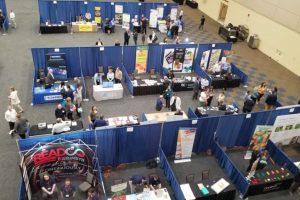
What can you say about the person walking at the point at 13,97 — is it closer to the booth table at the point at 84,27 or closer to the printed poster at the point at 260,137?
the printed poster at the point at 260,137

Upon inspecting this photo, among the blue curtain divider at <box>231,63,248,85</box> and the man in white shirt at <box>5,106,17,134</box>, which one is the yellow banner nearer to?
the blue curtain divider at <box>231,63,248,85</box>

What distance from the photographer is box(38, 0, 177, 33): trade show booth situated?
22656 millimetres

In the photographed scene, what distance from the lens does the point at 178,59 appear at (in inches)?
728

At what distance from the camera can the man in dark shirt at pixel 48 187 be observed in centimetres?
973

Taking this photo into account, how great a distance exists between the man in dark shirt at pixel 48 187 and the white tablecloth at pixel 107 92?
6102 millimetres

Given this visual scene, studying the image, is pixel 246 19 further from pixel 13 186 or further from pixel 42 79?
pixel 13 186

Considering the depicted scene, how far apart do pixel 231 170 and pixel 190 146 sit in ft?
5.94

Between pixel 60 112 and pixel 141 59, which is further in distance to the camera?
pixel 141 59

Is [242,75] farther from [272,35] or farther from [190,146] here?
[190,146]

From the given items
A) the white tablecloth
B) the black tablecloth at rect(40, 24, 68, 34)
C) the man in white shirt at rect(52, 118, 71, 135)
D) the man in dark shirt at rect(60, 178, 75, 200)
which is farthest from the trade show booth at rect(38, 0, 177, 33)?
the man in dark shirt at rect(60, 178, 75, 200)

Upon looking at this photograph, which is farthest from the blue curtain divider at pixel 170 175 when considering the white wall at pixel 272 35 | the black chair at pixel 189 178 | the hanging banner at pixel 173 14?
the hanging banner at pixel 173 14

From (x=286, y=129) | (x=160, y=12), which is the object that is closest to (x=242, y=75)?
(x=286, y=129)

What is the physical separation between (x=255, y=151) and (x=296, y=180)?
1798 millimetres

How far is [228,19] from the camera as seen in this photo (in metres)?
27.7
